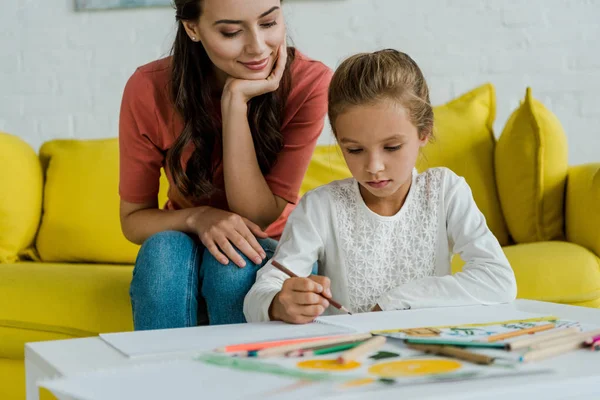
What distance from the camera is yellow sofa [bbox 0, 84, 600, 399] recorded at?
1.83 m

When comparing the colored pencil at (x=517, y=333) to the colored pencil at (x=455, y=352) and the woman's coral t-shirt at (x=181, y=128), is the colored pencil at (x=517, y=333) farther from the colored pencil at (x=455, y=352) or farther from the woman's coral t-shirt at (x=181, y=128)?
the woman's coral t-shirt at (x=181, y=128)

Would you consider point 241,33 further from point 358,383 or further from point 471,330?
point 358,383

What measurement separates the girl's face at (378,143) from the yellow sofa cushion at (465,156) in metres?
0.92

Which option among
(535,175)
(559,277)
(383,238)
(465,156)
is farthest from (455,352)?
(465,156)

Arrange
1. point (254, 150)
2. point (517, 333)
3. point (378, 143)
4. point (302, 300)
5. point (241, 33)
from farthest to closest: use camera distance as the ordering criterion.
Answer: point (254, 150)
point (241, 33)
point (378, 143)
point (302, 300)
point (517, 333)

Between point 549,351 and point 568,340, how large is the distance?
0.17 feet

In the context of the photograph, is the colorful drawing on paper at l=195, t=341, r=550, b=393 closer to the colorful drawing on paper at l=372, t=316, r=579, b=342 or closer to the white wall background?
the colorful drawing on paper at l=372, t=316, r=579, b=342

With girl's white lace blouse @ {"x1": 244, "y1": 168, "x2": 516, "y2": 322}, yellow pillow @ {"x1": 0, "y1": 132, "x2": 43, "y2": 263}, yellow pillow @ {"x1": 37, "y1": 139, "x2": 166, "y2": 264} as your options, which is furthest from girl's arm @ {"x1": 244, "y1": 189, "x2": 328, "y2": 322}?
yellow pillow @ {"x1": 0, "y1": 132, "x2": 43, "y2": 263}

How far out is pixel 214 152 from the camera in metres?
1.57

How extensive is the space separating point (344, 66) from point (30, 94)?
71.8 inches

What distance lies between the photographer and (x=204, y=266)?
4.50 feet

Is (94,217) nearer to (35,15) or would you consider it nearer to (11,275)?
(11,275)

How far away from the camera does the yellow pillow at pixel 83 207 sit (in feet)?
7.48

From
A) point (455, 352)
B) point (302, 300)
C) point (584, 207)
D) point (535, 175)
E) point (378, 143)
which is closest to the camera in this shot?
point (455, 352)
